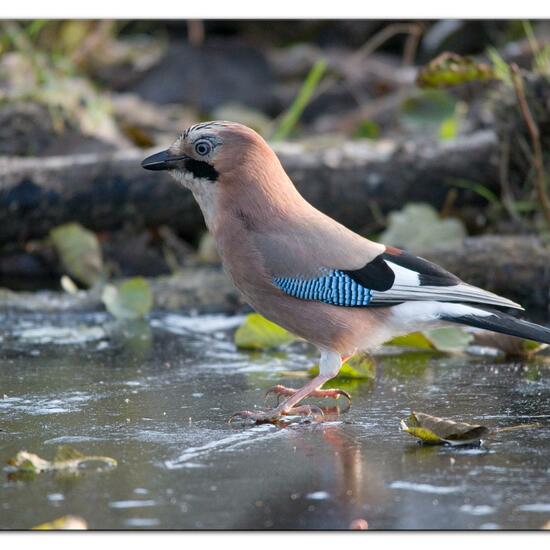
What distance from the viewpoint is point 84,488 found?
346 cm

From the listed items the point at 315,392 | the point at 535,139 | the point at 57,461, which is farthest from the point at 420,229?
the point at 57,461

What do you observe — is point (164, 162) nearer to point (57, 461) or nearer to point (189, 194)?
point (57, 461)

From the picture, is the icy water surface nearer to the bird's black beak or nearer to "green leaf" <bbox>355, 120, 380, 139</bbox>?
the bird's black beak

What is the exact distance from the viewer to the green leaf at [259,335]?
568cm

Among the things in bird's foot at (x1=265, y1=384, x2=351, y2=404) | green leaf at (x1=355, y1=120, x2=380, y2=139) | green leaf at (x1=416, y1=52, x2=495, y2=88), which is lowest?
bird's foot at (x1=265, y1=384, x2=351, y2=404)

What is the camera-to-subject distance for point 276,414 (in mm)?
4414

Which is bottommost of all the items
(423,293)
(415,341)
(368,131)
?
(415,341)

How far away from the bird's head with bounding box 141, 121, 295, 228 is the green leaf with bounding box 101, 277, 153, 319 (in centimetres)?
164

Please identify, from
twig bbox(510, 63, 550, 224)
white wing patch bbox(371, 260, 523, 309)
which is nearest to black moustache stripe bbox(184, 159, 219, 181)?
white wing patch bbox(371, 260, 523, 309)

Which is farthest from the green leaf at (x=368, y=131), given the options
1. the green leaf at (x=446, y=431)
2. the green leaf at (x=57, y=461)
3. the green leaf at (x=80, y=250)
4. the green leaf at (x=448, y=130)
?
the green leaf at (x=57, y=461)

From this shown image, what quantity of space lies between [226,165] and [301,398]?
42.0 inches

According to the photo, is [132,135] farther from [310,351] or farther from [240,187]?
[240,187]

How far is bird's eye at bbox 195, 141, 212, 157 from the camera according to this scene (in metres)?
4.88

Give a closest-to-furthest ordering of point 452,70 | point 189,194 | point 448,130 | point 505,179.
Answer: point 452,70, point 505,179, point 189,194, point 448,130
